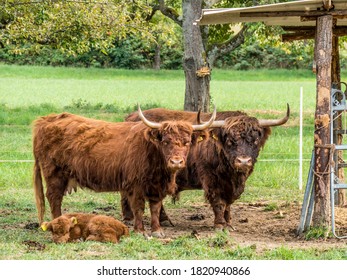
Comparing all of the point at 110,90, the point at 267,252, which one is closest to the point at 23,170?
the point at 267,252

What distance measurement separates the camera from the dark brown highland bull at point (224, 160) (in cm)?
1191

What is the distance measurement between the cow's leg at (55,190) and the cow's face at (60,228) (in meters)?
1.70

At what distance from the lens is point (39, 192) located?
12.4 metres

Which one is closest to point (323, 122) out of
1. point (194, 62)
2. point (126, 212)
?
point (126, 212)

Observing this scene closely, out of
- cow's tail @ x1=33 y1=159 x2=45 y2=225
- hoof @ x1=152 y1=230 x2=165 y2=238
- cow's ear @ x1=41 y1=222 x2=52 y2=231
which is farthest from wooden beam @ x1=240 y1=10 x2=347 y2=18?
cow's ear @ x1=41 y1=222 x2=52 y2=231

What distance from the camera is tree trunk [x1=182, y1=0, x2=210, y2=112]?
2184cm

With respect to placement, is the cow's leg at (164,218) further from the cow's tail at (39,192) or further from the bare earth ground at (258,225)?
the cow's tail at (39,192)

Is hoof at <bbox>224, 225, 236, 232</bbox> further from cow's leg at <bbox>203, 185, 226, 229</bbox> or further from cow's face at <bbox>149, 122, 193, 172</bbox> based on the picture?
cow's face at <bbox>149, 122, 193, 172</bbox>

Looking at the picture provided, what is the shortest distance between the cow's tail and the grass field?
1.04 feet

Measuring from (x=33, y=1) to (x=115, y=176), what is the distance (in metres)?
10.3

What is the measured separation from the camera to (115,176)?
467 inches

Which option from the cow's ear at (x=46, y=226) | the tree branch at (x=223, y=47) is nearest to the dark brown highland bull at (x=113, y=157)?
the cow's ear at (x=46, y=226)

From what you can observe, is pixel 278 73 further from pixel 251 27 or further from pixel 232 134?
pixel 232 134

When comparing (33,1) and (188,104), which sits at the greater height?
(33,1)
